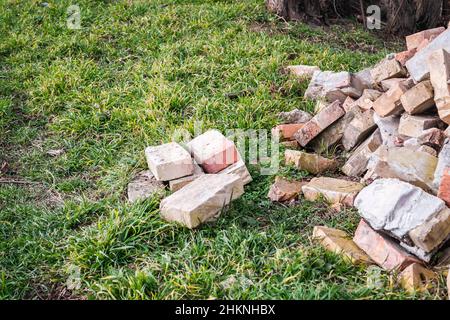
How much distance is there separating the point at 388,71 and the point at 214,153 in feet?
5.39

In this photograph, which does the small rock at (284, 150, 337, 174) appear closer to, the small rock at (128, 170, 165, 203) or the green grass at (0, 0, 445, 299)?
the green grass at (0, 0, 445, 299)

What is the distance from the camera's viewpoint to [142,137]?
4578 millimetres

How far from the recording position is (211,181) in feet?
11.6

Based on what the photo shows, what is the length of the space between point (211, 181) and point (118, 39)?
3.32 m

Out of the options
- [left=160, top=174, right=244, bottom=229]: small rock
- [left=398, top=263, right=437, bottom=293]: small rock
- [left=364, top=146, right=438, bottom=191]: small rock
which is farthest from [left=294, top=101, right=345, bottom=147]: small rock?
[left=398, top=263, right=437, bottom=293]: small rock

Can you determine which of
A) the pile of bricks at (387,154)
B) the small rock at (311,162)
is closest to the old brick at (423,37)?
Result: the pile of bricks at (387,154)

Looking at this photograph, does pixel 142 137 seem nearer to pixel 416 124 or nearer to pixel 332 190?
pixel 332 190

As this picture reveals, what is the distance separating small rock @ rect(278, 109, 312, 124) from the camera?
15.0ft

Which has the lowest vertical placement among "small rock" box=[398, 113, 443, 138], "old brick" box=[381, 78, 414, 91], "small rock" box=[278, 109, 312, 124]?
"small rock" box=[278, 109, 312, 124]

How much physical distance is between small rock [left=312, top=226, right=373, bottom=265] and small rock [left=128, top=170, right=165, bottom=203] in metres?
1.10

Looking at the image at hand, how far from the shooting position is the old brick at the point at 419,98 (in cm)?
377

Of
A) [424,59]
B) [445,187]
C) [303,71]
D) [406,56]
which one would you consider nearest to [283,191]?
[445,187]
